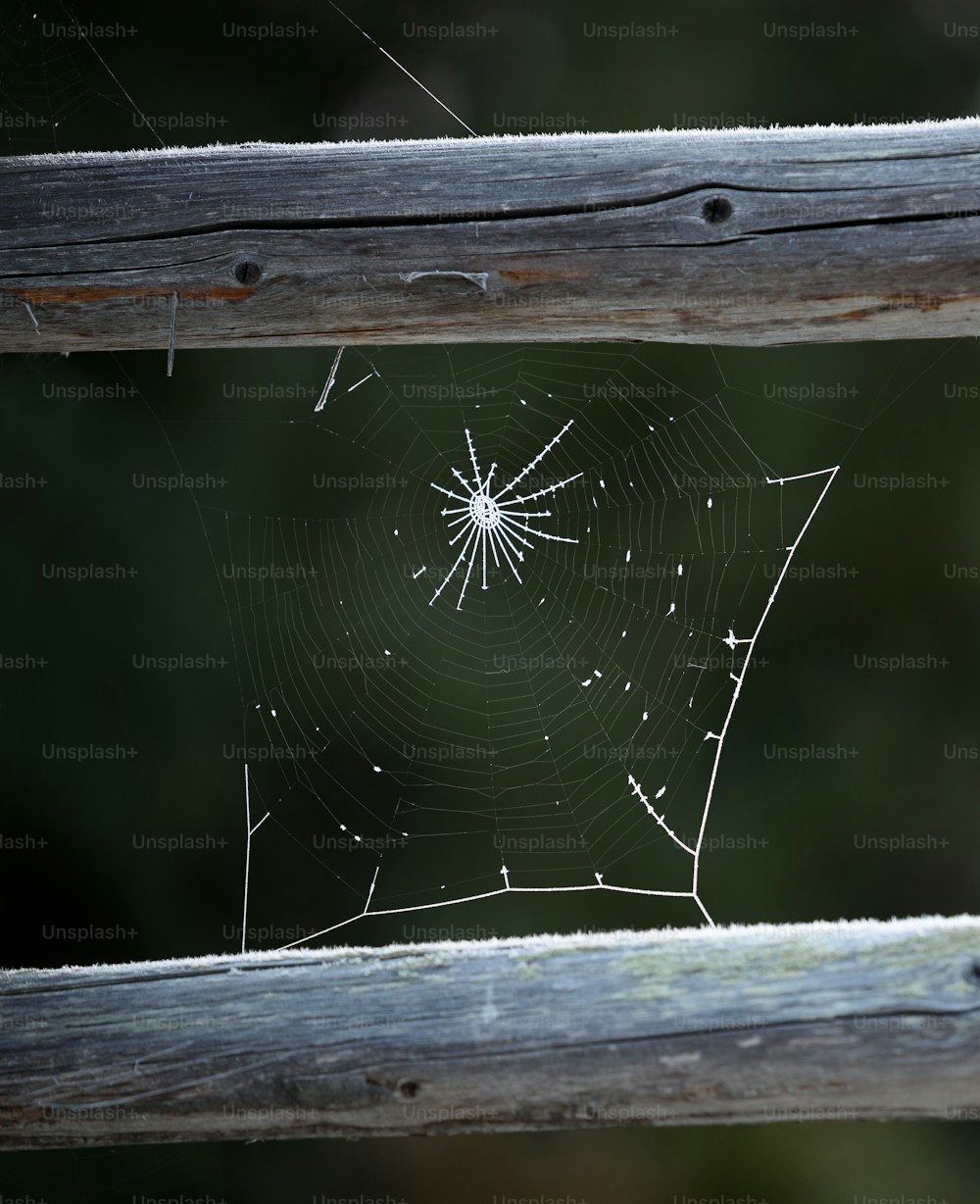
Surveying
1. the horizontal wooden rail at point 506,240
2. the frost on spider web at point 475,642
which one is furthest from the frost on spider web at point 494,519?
the horizontal wooden rail at point 506,240

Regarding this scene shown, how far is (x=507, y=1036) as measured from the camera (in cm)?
138

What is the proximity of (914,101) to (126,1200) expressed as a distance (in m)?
4.98

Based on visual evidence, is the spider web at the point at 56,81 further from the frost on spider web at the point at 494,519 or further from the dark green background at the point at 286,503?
the frost on spider web at the point at 494,519

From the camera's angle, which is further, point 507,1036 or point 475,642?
point 475,642

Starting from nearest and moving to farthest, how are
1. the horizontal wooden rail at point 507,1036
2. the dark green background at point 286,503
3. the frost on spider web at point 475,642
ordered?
the horizontal wooden rail at point 507,1036, the frost on spider web at point 475,642, the dark green background at point 286,503

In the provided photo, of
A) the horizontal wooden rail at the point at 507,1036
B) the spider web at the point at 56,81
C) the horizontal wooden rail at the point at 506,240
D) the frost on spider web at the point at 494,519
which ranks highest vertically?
the spider web at the point at 56,81

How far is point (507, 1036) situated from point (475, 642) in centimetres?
298

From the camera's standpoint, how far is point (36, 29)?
357 cm

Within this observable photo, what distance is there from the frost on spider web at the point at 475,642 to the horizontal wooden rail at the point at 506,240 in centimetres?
262

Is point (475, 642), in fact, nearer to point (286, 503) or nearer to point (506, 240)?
point (286, 503)

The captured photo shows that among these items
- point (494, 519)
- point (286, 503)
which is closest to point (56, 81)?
point (286, 503)

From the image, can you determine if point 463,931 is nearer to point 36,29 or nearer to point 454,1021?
point 454,1021

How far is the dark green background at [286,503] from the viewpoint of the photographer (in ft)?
14.2

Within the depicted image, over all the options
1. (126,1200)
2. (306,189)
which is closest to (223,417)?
(126,1200)
